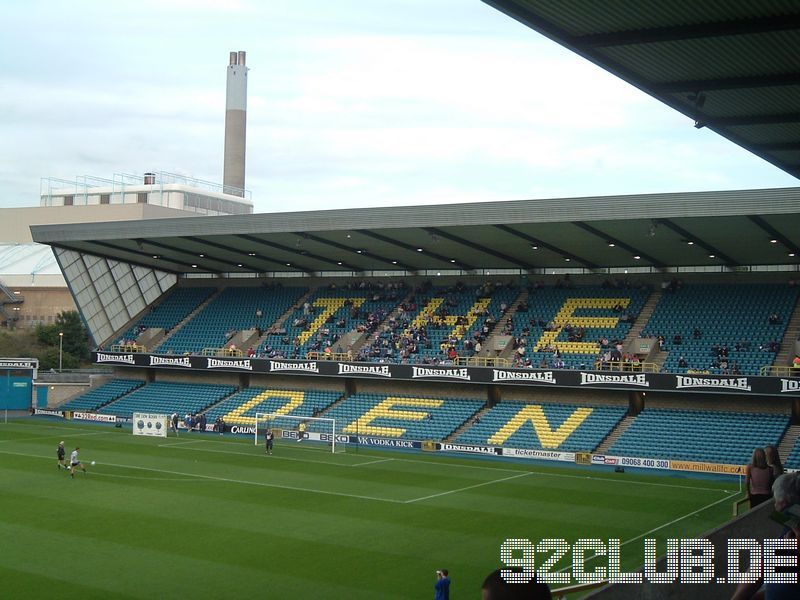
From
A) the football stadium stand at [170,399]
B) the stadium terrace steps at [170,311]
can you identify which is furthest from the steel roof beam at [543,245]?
the stadium terrace steps at [170,311]

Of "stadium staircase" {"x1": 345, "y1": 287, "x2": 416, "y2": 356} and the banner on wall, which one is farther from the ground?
"stadium staircase" {"x1": 345, "y1": 287, "x2": 416, "y2": 356}

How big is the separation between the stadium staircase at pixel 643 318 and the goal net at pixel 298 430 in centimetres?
1625

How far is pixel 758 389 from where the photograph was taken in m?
41.7

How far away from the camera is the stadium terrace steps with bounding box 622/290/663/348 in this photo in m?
49.5

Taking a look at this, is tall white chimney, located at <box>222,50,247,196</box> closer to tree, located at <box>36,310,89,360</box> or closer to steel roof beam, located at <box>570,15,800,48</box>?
tree, located at <box>36,310,89,360</box>

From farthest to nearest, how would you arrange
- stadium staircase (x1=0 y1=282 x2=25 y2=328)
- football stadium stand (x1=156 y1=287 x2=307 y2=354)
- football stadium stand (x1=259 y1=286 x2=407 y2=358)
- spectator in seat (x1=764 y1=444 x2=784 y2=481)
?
stadium staircase (x1=0 y1=282 x2=25 y2=328), football stadium stand (x1=156 y1=287 x2=307 y2=354), football stadium stand (x1=259 y1=286 x2=407 y2=358), spectator in seat (x1=764 y1=444 x2=784 y2=481)

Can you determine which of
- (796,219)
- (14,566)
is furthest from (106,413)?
(796,219)

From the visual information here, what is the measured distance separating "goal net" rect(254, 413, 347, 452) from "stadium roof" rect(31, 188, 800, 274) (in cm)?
1000

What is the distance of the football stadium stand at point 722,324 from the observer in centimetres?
4509

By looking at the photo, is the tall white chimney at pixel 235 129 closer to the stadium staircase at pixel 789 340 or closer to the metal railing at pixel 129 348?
the metal railing at pixel 129 348

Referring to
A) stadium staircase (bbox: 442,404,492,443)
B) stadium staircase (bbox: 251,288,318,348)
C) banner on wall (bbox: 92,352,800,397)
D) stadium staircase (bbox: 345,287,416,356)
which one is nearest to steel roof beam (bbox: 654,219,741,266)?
banner on wall (bbox: 92,352,800,397)

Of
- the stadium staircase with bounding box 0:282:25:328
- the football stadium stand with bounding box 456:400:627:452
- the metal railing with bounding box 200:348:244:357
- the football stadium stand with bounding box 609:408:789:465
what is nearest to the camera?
the football stadium stand with bounding box 609:408:789:465

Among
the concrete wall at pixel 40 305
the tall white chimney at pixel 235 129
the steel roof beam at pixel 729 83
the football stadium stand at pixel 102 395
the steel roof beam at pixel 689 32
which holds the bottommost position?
the football stadium stand at pixel 102 395

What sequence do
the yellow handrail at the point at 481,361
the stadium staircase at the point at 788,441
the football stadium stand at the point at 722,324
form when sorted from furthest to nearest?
the yellow handrail at the point at 481,361 → the football stadium stand at the point at 722,324 → the stadium staircase at the point at 788,441
